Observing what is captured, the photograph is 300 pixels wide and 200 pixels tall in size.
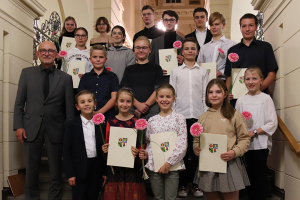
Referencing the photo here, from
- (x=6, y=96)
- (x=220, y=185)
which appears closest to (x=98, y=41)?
(x=6, y=96)

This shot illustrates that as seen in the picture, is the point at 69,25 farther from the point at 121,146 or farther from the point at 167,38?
the point at 121,146

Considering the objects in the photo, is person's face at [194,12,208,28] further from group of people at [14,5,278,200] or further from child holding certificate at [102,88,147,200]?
child holding certificate at [102,88,147,200]

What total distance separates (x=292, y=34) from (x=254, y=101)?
857 millimetres

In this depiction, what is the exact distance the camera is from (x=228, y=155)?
2.37 metres

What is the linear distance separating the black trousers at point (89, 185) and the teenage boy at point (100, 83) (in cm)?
63

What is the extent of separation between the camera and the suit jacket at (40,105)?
3.06 m

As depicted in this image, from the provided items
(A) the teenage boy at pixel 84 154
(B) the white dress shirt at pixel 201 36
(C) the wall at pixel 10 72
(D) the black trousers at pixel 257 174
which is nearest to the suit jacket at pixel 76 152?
(A) the teenage boy at pixel 84 154

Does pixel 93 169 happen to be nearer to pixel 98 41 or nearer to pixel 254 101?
pixel 254 101

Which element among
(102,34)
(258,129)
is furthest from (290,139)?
(102,34)

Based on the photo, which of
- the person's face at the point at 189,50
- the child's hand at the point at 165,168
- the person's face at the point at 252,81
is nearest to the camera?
the child's hand at the point at 165,168

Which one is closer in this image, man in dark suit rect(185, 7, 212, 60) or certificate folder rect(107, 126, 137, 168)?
certificate folder rect(107, 126, 137, 168)

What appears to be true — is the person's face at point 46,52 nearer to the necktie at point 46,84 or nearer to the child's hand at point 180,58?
the necktie at point 46,84

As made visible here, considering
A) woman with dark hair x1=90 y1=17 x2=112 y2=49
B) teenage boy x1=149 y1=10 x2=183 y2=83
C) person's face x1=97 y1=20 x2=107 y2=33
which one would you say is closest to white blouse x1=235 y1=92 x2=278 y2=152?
teenage boy x1=149 y1=10 x2=183 y2=83

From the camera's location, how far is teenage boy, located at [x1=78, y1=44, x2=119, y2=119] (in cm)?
315
